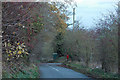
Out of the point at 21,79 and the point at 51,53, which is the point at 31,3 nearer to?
the point at 21,79

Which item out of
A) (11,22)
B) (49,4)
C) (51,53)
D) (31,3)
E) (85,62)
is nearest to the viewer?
(11,22)

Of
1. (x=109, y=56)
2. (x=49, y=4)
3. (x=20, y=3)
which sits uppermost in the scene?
(x=49, y=4)

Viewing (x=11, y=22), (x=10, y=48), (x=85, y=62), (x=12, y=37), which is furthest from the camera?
(x=85, y=62)

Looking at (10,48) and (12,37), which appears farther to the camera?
(12,37)

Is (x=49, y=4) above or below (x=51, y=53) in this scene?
above

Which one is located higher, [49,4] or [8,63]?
[49,4]

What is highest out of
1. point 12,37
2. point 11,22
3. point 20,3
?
point 20,3

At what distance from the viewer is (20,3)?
29.6ft

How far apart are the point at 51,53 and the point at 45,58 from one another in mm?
2735

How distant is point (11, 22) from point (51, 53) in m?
40.7

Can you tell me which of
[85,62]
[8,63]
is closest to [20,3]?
[8,63]

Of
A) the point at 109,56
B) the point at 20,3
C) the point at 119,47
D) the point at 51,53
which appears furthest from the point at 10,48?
the point at 51,53

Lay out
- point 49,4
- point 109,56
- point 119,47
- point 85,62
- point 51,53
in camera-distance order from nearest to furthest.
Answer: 1. point 119,47
2. point 109,56
3. point 49,4
4. point 85,62
5. point 51,53

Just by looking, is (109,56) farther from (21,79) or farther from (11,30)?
(11,30)
